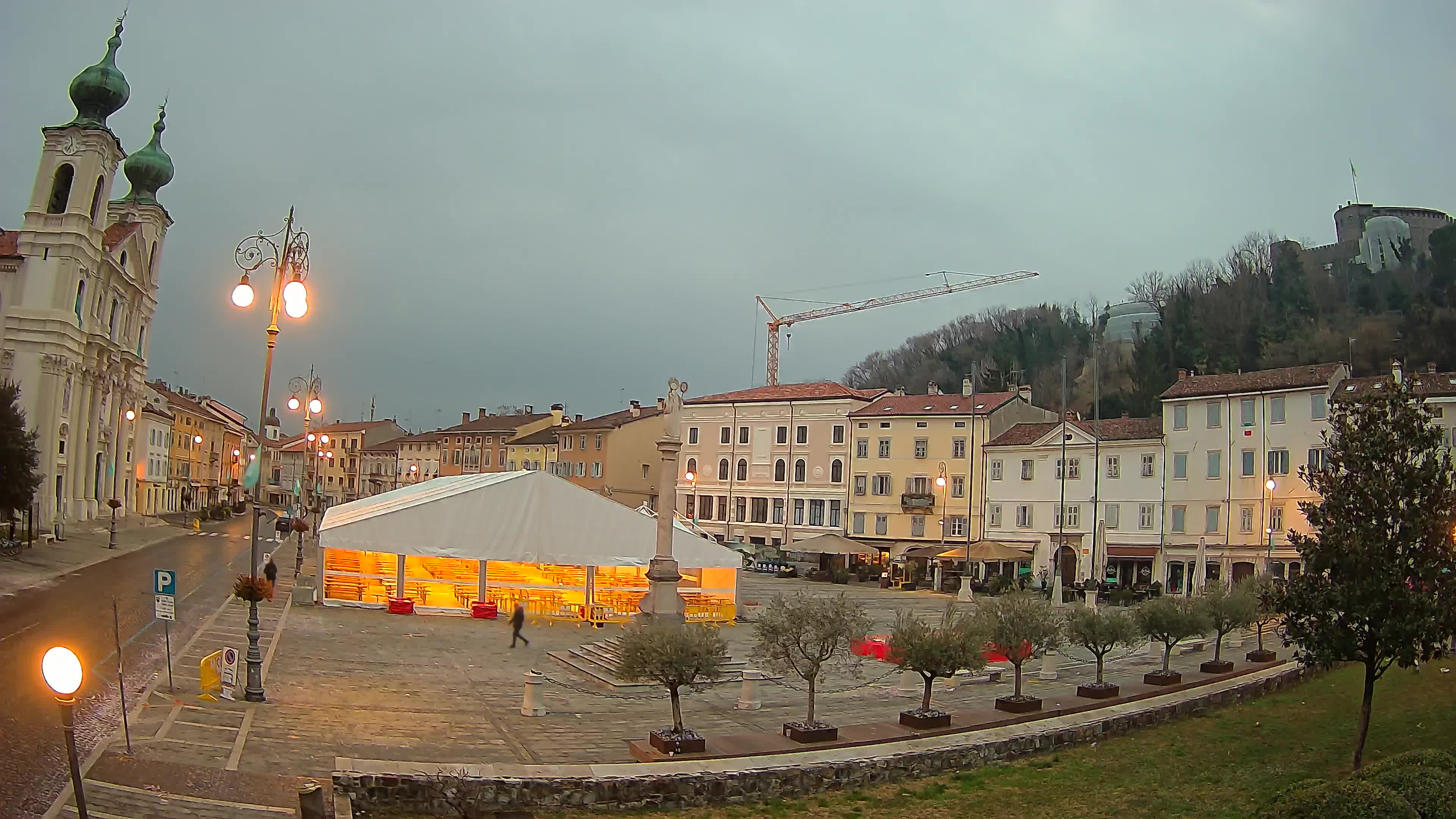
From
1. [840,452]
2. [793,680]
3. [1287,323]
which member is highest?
[1287,323]

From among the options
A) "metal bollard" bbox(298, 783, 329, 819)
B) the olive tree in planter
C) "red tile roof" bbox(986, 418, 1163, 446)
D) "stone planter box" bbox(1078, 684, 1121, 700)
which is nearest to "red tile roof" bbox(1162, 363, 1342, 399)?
"red tile roof" bbox(986, 418, 1163, 446)

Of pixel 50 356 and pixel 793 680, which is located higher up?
pixel 50 356

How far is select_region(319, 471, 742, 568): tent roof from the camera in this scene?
3066cm

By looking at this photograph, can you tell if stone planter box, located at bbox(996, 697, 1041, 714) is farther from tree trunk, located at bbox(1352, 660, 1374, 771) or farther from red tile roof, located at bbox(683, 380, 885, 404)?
red tile roof, located at bbox(683, 380, 885, 404)

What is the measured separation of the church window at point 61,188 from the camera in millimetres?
55406

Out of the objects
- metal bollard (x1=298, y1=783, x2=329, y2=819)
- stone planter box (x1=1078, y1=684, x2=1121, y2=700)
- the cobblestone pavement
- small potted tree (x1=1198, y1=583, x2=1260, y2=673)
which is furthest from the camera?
small potted tree (x1=1198, y1=583, x2=1260, y2=673)

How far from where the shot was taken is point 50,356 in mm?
53656

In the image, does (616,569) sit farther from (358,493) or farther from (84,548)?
(358,493)

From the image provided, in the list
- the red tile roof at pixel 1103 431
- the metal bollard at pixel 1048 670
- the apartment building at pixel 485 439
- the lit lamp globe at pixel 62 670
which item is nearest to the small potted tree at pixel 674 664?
the lit lamp globe at pixel 62 670

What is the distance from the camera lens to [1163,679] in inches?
840

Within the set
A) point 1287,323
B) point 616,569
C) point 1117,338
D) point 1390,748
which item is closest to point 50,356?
point 616,569

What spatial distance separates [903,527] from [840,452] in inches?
253

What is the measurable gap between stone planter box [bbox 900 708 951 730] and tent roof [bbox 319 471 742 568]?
15.3 meters

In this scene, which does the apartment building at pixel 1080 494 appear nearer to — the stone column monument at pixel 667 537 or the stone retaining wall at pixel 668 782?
the stone column monument at pixel 667 537
